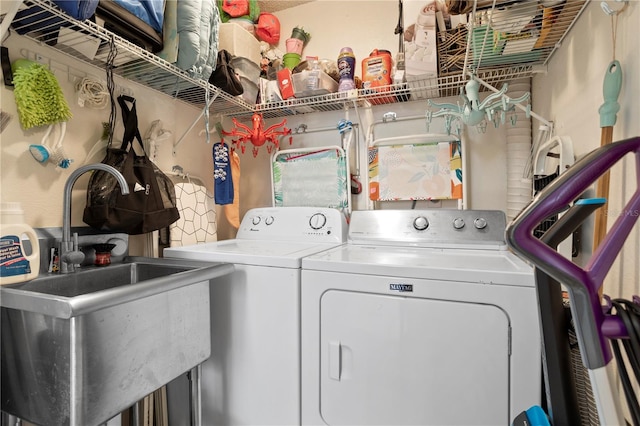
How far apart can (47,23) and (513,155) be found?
2.23 m

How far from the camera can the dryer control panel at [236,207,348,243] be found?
1.83m

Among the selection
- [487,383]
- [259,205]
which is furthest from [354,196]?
[487,383]

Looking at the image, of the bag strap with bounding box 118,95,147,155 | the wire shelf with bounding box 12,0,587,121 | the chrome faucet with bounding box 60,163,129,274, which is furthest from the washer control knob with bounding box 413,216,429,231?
the bag strap with bounding box 118,95,147,155

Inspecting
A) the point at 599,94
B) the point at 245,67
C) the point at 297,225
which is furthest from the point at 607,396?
the point at 245,67

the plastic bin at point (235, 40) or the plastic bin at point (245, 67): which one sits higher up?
the plastic bin at point (235, 40)

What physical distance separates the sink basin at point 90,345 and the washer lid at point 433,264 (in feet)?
1.74

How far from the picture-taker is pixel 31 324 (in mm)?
913

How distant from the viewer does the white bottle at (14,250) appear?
0.98m

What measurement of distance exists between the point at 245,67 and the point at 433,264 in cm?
171

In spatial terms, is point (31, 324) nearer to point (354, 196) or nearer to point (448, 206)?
point (354, 196)

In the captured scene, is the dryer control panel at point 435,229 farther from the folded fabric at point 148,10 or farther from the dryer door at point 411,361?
the folded fabric at point 148,10

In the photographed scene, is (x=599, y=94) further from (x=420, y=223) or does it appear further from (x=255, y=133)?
(x=255, y=133)

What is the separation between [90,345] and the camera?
85 cm


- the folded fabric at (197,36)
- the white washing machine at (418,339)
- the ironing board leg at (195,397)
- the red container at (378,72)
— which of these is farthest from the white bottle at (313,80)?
the ironing board leg at (195,397)
